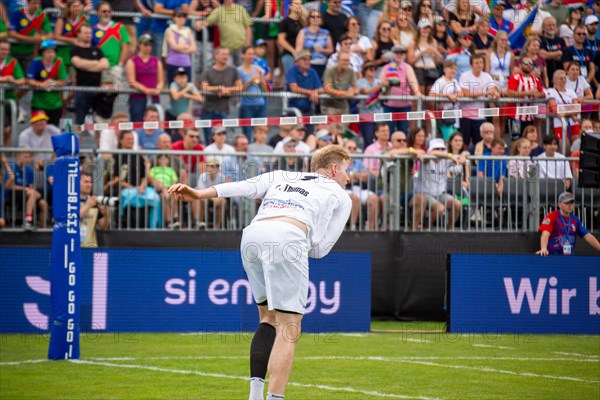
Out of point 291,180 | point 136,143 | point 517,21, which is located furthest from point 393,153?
point 291,180

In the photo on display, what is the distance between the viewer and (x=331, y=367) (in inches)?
423

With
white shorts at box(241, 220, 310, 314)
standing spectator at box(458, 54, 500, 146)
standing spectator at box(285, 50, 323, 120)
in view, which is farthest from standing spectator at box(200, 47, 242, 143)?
white shorts at box(241, 220, 310, 314)

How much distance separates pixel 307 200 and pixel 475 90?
11079 mm

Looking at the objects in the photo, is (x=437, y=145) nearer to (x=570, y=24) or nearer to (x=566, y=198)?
(x=566, y=198)

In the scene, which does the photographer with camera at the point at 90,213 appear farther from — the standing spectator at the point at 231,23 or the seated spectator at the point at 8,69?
the standing spectator at the point at 231,23

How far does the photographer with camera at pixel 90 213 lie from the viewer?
560 inches

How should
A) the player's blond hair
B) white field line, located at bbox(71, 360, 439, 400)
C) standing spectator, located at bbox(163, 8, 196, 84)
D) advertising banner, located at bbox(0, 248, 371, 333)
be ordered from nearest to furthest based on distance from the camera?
1. the player's blond hair
2. white field line, located at bbox(71, 360, 439, 400)
3. advertising banner, located at bbox(0, 248, 371, 333)
4. standing spectator, located at bbox(163, 8, 196, 84)

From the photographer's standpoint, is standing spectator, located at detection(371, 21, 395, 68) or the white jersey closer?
the white jersey

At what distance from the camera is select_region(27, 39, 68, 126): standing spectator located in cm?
1650

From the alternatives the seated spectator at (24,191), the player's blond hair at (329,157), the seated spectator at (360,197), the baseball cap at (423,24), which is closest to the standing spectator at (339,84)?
the baseball cap at (423,24)

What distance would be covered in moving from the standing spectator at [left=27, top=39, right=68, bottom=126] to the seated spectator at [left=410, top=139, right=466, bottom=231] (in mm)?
5992

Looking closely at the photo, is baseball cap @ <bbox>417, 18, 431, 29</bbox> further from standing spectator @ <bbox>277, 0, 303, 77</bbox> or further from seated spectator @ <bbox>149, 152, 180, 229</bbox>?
seated spectator @ <bbox>149, 152, 180, 229</bbox>

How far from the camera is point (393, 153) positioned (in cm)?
1570

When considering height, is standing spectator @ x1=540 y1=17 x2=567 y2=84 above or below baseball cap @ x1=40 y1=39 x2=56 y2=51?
above
